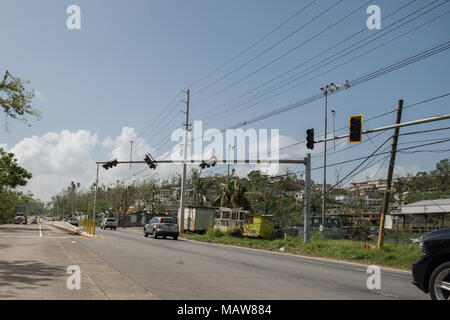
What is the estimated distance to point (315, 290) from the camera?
886 cm

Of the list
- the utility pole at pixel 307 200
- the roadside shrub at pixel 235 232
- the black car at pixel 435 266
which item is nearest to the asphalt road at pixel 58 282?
the black car at pixel 435 266

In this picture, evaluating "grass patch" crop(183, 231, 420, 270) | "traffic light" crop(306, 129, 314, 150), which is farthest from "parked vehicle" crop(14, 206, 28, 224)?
"traffic light" crop(306, 129, 314, 150)

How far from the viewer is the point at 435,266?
6.35 meters

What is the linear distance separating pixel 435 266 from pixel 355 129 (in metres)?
11.2

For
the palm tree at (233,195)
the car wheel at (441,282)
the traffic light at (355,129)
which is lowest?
the car wheel at (441,282)

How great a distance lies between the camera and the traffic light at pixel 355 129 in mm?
16766

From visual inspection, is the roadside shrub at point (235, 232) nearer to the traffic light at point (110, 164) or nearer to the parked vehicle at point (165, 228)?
the parked vehicle at point (165, 228)

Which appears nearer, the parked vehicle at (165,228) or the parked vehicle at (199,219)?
the parked vehicle at (165,228)

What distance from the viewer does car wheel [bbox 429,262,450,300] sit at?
6102mm

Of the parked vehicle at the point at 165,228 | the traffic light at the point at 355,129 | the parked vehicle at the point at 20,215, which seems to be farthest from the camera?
the parked vehicle at the point at 20,215

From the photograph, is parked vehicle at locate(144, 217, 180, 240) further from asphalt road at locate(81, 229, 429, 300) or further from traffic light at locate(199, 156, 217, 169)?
asphalt road at locate(81, 229, 429, 300)

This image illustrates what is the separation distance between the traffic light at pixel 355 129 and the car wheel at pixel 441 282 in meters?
11.0

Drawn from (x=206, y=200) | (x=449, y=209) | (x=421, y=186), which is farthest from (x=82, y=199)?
(x=449, y=209)

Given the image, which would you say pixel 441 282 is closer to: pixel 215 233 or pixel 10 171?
pixel 215 233
